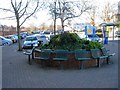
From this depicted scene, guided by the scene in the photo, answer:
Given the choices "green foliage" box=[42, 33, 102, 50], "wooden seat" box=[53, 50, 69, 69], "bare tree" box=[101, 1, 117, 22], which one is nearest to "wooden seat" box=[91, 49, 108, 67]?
"green foliage" box=[42, 33, 102, 50]

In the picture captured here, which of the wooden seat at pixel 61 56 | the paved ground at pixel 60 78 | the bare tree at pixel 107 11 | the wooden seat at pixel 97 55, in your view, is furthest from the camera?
the bare tree at pixel 107 11

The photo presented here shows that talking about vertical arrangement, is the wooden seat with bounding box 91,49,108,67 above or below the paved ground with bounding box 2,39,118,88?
above

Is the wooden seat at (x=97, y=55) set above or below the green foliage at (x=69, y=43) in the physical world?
below

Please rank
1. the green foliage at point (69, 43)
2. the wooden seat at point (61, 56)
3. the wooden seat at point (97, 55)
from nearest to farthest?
1. the wooden seat at point (61, 56)
2. the wooden seat at point (97, 55)
3. the green foliage at point (69, 43)

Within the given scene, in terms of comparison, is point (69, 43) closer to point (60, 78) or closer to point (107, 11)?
point (60, 78)

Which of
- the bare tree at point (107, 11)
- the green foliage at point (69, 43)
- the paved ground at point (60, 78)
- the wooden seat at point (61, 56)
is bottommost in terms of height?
the paved ground at point (60, 78)

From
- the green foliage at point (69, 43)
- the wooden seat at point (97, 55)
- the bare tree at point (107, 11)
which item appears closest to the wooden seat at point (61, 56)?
the green foliage at point (69, 43)

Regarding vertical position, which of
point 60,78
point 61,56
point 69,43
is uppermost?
point 69,43

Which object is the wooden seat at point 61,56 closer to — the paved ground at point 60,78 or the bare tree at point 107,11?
the paved ground at point 60,78

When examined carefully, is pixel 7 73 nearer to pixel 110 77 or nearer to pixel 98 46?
pixel 110 77

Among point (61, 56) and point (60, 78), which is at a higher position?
point (61, 56)

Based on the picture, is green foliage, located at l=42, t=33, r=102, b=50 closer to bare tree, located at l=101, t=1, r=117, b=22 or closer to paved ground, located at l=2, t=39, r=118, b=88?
paved ground, located at l=2, t=39, r=118, b=88

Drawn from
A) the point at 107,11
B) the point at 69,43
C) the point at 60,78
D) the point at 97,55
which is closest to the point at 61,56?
the point at 69,43

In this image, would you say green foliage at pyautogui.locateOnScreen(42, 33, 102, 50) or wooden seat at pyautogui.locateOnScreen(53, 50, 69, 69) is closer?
wooden seat at pyautogui.locateOnScreen(53, 50, 69, 69)
